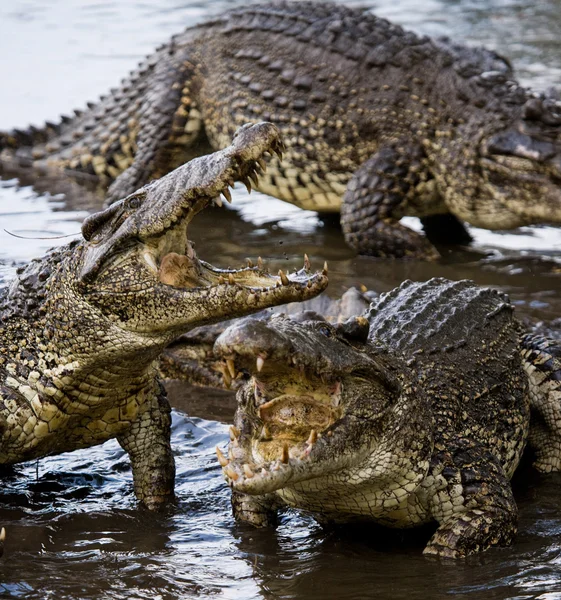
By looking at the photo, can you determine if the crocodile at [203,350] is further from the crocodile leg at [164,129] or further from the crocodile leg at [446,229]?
the crocodile leg at [164,129]

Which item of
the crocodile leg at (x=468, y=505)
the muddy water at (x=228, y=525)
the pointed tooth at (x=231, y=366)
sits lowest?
the muddy water at (x=228, y=525)

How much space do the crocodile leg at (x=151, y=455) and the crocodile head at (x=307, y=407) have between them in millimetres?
886

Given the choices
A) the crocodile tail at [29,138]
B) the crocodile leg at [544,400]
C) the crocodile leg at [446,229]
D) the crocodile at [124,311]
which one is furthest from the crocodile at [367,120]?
the crocodile at [124,311]

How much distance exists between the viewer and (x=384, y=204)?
26.8 feet

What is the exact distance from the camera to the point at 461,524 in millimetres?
4117

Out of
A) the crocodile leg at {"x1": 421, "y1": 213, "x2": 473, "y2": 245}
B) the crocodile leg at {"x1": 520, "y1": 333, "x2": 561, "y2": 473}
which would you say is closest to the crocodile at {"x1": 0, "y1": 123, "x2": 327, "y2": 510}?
the crocodile leg at {"x1": 520, "y1": 333, "x2": 561, "y2": 473}

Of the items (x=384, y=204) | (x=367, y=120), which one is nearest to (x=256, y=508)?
(x=384, y=204)

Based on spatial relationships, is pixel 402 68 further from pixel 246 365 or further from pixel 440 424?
pixel 246 365

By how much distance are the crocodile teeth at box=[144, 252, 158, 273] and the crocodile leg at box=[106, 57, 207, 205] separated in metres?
4.77

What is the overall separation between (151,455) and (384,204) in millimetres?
3905

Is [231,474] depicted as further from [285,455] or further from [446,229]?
[446,229]

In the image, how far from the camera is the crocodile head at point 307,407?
12.0 feet

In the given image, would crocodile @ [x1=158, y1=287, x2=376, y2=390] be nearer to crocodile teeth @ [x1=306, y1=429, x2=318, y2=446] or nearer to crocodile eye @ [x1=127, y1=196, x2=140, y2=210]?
crocodile eye @ [x1=127, y1=196, x2=140, y2=210]

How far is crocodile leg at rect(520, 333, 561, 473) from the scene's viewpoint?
5.12 m
